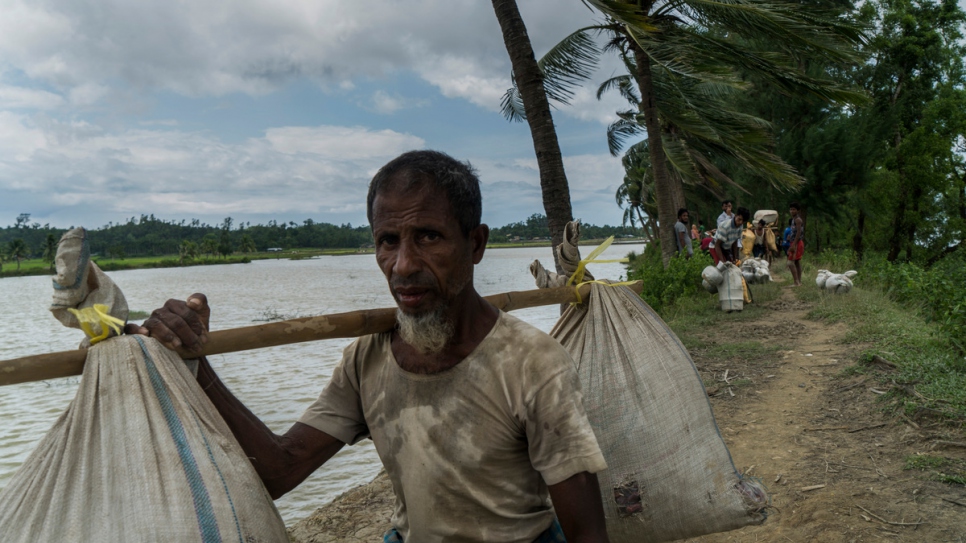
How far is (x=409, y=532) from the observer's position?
160 cm

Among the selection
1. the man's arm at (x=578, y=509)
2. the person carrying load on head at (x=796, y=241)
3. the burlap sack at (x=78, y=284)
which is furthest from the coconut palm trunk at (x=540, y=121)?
the person carrying load on head at (x=796, y=241)

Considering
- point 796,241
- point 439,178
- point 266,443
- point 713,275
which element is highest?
point 439,178

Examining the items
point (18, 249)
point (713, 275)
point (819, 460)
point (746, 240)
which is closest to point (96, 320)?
point (819, 460)

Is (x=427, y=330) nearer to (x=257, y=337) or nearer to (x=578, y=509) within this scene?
(x=257, y=337)

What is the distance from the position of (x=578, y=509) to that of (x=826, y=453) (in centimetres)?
300

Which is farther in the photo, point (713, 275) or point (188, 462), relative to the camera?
point (713, 275)

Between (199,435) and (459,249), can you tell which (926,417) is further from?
(199,435)

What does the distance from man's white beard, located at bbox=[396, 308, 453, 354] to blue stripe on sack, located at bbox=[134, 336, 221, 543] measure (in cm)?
54

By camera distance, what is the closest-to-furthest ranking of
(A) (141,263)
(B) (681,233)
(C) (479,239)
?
(C) (479,239) → (B) (681,233) → (A) (141,263)

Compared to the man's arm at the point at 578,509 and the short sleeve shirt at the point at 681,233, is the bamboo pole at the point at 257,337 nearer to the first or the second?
the man's arm at the point at 578,509

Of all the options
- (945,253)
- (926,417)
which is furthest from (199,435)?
(945,253)

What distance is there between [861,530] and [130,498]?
9.71 ft

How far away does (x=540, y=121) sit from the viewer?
485 centimetres

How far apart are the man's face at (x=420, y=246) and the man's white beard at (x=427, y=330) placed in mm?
16
